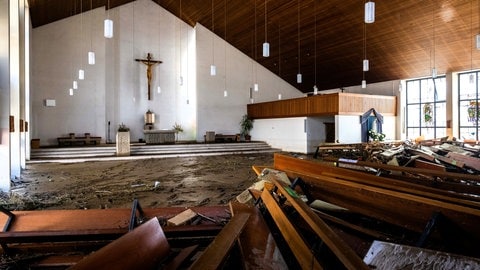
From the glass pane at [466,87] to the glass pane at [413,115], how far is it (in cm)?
172

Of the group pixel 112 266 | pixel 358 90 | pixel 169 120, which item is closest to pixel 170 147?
pixel 169 120

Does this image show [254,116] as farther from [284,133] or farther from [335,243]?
[335,243]

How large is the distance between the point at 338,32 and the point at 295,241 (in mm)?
10385

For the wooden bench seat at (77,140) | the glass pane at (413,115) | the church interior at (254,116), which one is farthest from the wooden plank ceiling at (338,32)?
the wooden bench seat at (77,140)

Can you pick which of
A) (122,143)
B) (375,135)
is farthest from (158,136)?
(375,135)

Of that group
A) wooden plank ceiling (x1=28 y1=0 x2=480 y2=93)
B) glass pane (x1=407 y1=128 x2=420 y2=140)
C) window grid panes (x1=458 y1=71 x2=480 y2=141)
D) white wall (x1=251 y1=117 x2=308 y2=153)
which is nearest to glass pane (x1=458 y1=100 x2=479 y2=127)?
window grid panes (x1=458 y1=71 x2=480 y2=141)

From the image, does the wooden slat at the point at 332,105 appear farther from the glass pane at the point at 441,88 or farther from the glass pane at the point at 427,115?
the glass pane at the point at 441,88

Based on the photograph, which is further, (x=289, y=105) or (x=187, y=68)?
(x=187, y=68)

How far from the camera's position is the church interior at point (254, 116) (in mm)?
1667

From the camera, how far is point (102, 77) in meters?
12.4

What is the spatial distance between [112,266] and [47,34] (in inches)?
526

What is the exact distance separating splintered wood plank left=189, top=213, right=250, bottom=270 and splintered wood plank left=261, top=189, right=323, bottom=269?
267 millimetres

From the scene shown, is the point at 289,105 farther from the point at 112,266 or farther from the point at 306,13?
the point at 112,266

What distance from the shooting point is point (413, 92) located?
41.1ft
